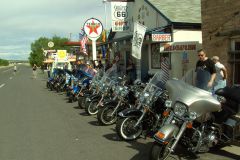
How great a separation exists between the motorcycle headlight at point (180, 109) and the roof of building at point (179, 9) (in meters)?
11.0

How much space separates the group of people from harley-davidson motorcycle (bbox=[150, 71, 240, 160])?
16 cm

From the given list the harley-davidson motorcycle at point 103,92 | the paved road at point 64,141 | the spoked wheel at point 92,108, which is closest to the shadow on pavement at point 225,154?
the paved road at point 64,141

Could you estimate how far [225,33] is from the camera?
10953 millimetres

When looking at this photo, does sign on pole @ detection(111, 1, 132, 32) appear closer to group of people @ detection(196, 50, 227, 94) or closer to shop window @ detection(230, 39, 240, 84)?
shop window @ detection(230, 39, 240, 84)

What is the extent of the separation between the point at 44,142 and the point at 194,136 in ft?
10.7

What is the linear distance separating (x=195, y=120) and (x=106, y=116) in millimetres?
3557

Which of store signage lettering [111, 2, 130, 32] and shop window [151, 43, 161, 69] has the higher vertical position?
store signage lettering [111, 2, 130, 32]

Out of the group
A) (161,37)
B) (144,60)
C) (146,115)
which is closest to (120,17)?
(144,60)

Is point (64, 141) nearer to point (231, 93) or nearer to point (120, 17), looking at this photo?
point (231, 93)

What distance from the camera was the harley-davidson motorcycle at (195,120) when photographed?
17.0 ft

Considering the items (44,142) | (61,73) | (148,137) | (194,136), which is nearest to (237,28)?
(148,137)

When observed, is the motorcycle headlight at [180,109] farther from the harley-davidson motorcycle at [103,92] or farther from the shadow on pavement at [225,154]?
the harley-davidson motorcycle at [103,92]

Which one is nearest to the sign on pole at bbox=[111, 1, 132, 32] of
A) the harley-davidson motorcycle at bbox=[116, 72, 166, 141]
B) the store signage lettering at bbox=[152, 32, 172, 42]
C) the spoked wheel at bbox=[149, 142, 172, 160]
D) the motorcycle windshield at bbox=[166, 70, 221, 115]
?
the store signage lettering at bbox=[152, 32, 172, 42]

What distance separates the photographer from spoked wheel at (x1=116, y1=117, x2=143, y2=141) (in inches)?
274
